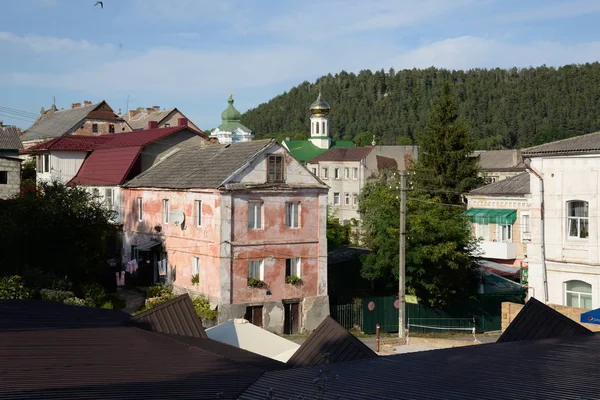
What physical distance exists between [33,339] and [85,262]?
56.6 feet

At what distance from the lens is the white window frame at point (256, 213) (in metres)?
30.7

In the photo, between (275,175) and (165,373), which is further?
(275,175)

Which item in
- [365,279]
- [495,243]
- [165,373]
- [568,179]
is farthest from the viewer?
[495,243]

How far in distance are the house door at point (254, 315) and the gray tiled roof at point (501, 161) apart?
48.6 meters

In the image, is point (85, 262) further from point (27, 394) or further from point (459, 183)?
point (459, 183)

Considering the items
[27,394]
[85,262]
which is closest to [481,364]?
[27,394]

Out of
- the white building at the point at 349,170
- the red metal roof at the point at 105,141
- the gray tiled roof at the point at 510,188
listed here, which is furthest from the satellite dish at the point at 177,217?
the white building at the point at 349,170

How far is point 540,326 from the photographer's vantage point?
1567cm

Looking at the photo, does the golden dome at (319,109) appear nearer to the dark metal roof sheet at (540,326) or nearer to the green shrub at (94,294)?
the green shrub at (94,294)

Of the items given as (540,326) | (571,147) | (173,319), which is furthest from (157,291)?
(540,326)

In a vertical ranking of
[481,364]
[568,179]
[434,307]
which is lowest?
[434,307]

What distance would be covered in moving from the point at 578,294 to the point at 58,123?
5341 cm

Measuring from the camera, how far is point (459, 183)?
2069 inches

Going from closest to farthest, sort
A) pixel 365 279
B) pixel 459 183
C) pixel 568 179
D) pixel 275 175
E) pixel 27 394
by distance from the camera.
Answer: pixel 27 394
pixel 568 179
pixel 275 175
pixel 365 279
pixel 459 183
